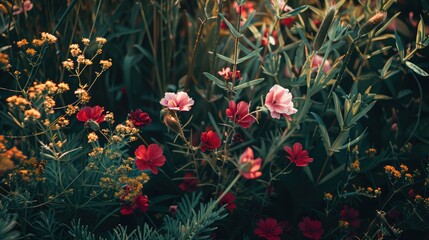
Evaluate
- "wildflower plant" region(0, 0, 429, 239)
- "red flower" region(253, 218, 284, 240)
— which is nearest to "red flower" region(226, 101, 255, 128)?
"wildflower plant" region(0, 0, 429, 239)

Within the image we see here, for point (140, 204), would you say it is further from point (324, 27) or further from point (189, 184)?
point (324, 27)

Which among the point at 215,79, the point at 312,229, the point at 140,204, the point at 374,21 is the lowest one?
the point at 312,229

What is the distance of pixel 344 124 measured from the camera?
41.3 inches

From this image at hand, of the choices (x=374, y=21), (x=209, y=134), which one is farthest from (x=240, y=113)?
(x=374, y=21)

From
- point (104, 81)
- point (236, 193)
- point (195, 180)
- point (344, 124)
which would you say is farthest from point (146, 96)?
point (344, 124)

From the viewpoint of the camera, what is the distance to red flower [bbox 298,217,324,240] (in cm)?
113

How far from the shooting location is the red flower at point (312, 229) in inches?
44.6

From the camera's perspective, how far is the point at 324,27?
1.04 meters

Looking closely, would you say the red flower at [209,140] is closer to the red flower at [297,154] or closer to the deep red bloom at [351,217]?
the red flower at [297,154]

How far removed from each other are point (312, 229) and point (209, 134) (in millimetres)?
332

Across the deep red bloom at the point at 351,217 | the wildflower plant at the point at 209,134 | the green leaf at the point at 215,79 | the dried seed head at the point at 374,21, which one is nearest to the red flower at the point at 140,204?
the wildflower plant at the point at 209,134

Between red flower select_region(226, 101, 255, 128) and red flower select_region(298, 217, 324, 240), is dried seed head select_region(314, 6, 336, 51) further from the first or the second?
red flower select_region(298, 217, 324, 240)

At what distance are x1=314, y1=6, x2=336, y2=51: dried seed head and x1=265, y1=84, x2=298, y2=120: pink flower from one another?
139 mm

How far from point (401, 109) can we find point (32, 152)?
92 centimetres
